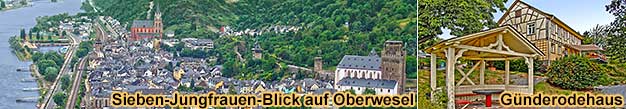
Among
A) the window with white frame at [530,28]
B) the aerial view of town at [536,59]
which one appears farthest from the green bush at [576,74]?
the window with white frame at [530,28]

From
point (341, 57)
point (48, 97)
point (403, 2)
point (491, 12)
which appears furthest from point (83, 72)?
point (491, 12)

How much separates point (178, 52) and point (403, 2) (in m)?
1.48

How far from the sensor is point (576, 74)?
6273 mm

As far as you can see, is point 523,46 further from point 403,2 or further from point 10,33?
point 10,33

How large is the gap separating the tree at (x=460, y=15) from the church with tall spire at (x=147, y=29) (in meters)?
1.68

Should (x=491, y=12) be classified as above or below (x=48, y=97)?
above

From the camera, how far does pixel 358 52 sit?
643 cm

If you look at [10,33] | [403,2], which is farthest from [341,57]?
[10,33]

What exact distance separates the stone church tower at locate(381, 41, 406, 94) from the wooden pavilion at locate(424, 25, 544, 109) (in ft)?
0.64

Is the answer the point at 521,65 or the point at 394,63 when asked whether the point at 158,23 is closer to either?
the point at 394,63

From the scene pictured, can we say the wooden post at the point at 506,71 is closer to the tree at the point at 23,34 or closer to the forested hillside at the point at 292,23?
the forested hillside at the point at 292,23

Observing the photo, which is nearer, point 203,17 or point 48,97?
point 48,97

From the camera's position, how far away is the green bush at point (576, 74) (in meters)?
6.26

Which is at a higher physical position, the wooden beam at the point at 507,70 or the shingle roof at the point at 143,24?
the shingle roof at the point at 143,24
